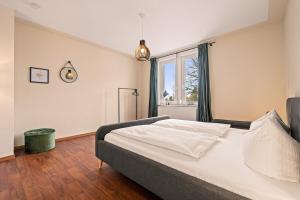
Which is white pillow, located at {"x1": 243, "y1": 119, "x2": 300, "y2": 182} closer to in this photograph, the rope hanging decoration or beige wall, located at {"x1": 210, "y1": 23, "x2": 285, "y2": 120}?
beige wall, located at {"x1": 210, "y1": 23, "x2": 285, "y2": 120}

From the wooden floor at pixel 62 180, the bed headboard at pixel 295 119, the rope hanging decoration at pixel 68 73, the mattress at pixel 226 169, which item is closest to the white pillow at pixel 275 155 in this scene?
the mattress at pixel 226 169

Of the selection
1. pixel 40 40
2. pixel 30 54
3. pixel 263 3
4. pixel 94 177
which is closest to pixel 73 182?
pixel 94 177

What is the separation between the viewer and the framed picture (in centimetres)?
312

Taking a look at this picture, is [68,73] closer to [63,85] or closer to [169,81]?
[63,85]

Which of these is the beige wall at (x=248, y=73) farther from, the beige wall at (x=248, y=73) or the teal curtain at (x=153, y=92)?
the teal curtain at (x=153, y=92)

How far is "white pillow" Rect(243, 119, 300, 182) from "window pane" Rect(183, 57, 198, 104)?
311 cm

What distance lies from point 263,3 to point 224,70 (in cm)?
145

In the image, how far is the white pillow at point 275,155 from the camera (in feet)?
2.93

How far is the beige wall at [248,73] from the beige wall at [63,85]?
121 inches

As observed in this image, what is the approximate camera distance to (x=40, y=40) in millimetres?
3246

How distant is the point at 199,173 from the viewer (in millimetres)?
1110

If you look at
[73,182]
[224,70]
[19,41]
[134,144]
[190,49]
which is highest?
[190,49]

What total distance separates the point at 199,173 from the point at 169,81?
3.94 metres

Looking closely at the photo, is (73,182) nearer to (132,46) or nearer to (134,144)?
(134,144)
